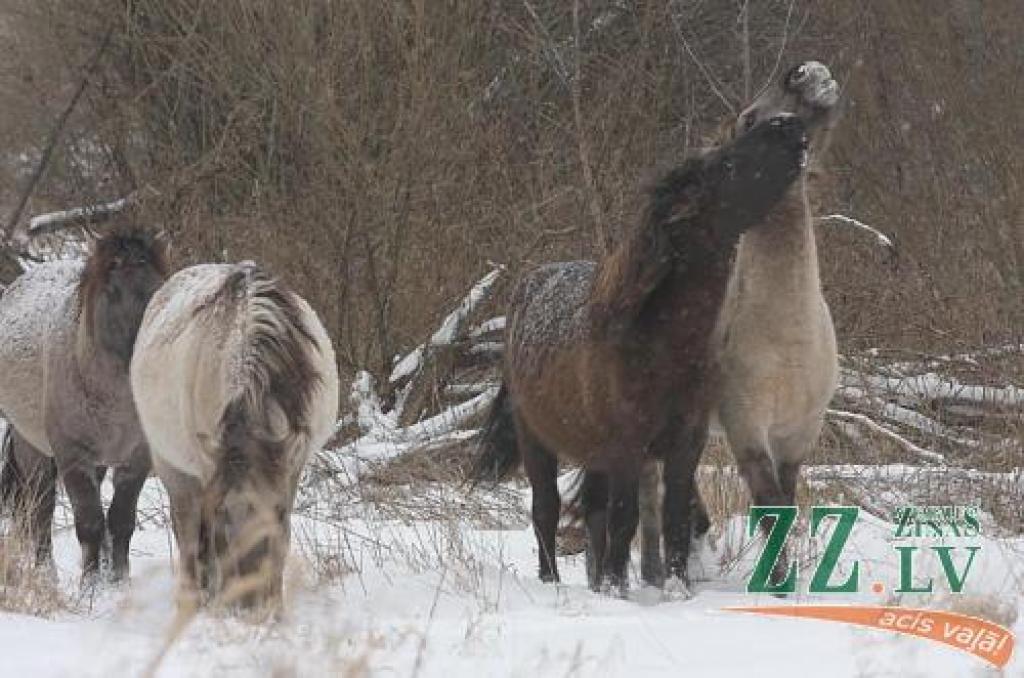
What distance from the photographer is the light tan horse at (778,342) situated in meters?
5.74

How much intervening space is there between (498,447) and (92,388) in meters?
1.85

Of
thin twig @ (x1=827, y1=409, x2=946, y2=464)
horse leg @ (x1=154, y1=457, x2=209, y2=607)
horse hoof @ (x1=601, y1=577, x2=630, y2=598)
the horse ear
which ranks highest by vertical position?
the horse ear

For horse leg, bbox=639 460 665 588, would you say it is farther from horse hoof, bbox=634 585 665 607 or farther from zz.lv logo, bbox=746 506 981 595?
zz.lv logo, bbox=746 506 981 595

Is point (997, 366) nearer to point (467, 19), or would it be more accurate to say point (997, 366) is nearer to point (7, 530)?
point (467, 19)

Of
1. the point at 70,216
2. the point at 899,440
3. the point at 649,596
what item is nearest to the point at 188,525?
the point at 649,596

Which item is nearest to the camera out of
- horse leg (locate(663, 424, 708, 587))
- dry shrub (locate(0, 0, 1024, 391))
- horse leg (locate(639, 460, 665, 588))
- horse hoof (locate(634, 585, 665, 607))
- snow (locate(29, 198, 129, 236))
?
horse hoof (locate(634, 585, 665, 607))

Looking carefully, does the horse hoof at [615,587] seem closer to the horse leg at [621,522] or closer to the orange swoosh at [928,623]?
the horse leg at [621,522]

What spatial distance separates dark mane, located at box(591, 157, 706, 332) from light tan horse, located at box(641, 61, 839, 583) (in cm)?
28

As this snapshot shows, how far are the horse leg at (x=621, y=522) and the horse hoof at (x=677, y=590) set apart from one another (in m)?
0.16

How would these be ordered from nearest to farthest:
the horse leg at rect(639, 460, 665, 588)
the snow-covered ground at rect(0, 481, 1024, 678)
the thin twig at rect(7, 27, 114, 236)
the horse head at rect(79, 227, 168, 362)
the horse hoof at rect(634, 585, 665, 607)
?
the snow-covered ground at rect(0, 481, 1024, 678) < the horse hoof at rect(634, 585, 665, 607) < the horse leg at rect(639, 460, 665, 588) < the horse head at rect(79, 227, 168, 362) < the thin twig at rect(7, 27, 114, 236)

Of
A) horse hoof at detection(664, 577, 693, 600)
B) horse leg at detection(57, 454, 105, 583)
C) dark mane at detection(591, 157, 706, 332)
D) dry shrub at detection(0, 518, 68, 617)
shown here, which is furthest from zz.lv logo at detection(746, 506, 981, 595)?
horse leg at detection(57, 454, 105, 583)

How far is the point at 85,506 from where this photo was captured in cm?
672

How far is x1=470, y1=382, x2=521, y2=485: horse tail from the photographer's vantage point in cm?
722

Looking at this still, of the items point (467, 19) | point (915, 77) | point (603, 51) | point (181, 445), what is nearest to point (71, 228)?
point (467, 19)
